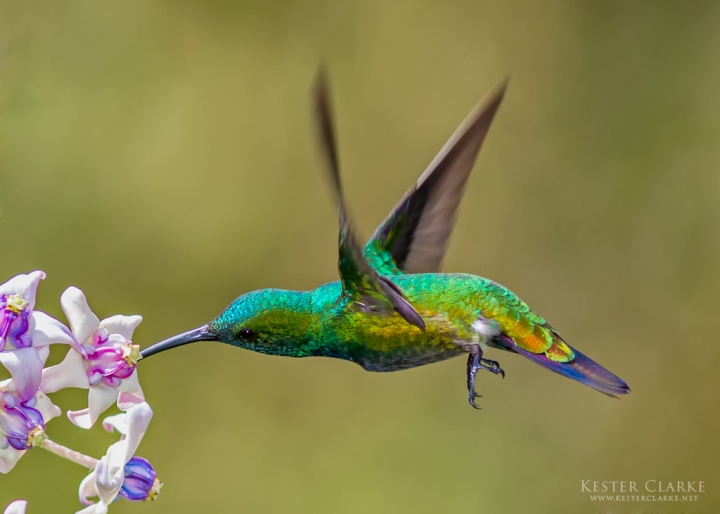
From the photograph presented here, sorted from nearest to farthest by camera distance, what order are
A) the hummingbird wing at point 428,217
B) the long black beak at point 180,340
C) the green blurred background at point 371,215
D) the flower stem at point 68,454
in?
the flower stem at point 68,454 < the long black beak at point 180,340 < the hummingbird wing at point 428,217 < the green blurred background at point 371,215

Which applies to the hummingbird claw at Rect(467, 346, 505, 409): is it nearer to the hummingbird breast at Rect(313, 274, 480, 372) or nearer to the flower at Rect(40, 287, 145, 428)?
the hummingbird breast at Rect(313, 274, 480, 372)

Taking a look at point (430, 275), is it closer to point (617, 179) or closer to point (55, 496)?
point (55, 496)

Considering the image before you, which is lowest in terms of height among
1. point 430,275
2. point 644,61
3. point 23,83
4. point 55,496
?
point 55,496

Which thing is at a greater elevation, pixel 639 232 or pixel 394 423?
pixel 639 232

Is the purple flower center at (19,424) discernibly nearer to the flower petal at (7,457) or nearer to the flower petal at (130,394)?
the flower petal at (7,457)

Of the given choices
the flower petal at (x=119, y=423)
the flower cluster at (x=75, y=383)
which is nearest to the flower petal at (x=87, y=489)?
the flower cluster at (x=75, y=383)

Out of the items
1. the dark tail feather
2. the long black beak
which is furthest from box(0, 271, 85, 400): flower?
the dark tail feather

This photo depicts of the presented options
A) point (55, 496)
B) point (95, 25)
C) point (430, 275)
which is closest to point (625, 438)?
point (430, 275)
